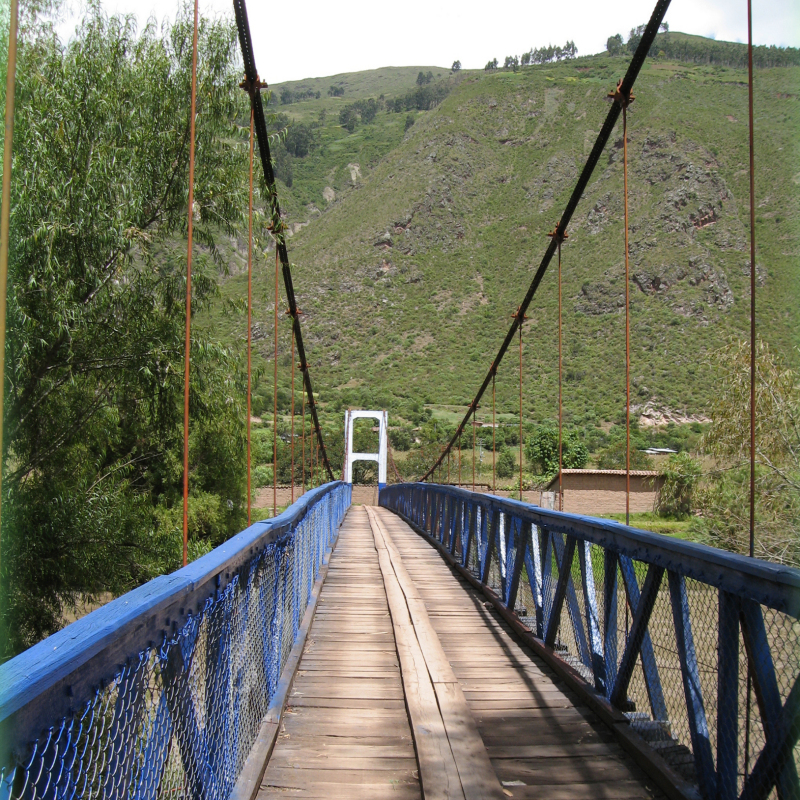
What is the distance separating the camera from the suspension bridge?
1.14 m

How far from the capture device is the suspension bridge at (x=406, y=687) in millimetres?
1144

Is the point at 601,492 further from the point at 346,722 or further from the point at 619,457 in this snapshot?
the point at 346,722

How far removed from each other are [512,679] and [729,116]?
210 ft

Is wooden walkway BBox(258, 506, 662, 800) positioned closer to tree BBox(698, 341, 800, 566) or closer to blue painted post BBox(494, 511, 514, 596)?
blue painted post BBox(494, 511, 514, 596)

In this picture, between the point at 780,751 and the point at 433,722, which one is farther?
the point at 433,722

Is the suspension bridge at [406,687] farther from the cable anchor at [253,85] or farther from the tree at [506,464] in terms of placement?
the tree at [506,464]

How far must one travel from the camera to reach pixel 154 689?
1.44 m

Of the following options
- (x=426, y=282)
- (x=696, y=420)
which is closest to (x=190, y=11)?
(x=696, y=420)

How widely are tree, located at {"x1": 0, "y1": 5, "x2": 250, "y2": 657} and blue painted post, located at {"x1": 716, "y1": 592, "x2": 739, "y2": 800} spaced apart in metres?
5.33

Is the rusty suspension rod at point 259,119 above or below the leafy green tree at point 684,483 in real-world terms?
above

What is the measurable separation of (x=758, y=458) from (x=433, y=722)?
9416mm

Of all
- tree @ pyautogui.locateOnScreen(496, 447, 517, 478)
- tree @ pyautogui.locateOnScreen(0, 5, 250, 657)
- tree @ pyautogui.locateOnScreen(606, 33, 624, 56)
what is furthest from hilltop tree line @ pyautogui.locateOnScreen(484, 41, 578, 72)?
tree @ pyautogui.locateOnScreen(0, 5, 250, 657)

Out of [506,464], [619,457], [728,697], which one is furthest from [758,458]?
[506,464]

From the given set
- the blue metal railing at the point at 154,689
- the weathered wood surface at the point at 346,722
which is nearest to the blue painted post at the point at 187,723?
the blue metal railing at the point at 154,689
